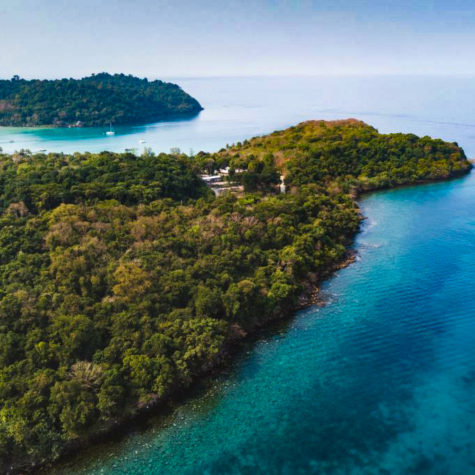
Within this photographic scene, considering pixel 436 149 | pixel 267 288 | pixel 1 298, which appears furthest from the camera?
pixel 436 149

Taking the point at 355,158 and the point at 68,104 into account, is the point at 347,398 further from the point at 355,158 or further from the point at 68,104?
the point at 68,104

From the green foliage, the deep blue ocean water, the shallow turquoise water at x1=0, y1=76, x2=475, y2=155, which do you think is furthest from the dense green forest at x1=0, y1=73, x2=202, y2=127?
the deep blue ocean water

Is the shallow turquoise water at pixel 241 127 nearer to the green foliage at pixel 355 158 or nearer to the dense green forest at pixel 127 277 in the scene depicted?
the green foliage at pixel 355 158

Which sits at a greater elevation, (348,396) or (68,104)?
(68,104)

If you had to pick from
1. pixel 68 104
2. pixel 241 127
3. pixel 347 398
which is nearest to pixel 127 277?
pixel 347 398

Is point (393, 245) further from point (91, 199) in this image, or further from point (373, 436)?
point (91, 199)

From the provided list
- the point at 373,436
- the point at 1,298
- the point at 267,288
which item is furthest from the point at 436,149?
the point at 1,298

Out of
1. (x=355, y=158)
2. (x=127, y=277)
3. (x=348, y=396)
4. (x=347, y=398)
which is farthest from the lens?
(x=355, y=158)
